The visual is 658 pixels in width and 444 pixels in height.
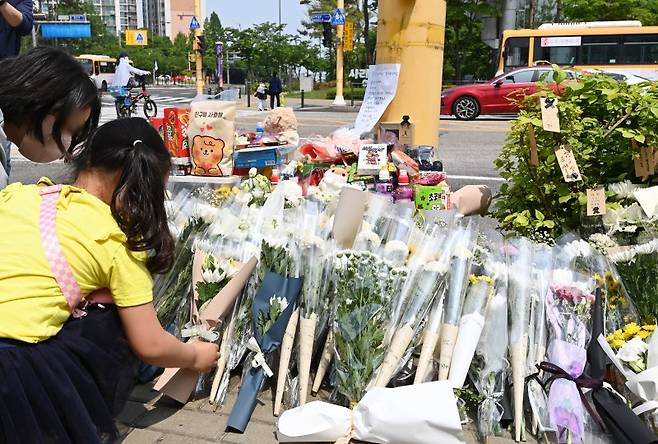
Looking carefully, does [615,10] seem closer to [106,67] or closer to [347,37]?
[347,37]

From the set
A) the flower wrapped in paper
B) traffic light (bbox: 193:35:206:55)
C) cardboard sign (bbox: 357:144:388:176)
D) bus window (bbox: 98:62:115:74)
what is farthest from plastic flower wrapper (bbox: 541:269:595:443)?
bus window (bbox: 98:62:115:74)

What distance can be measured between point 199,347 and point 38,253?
721 millimetres

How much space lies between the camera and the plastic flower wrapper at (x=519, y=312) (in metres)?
2.62

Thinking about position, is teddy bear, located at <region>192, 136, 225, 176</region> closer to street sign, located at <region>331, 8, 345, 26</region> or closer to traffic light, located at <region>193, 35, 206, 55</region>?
traffic light, located at <region>193, 35, 206, 55</region>

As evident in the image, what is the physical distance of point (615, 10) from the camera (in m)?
28.9

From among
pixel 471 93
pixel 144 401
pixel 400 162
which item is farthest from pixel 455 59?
pixel 144 401

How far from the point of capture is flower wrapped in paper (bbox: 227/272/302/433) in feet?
9.14

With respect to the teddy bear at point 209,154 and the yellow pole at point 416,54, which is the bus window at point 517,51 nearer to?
the yellow pole at point 416,54

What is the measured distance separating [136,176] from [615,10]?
31.9 meters

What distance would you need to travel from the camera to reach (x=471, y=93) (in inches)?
733

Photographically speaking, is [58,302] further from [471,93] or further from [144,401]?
[471,93]

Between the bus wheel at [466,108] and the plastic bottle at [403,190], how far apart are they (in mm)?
15001

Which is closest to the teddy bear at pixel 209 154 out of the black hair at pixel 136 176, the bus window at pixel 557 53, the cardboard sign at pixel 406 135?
the cardboard sign at pixel 406 135

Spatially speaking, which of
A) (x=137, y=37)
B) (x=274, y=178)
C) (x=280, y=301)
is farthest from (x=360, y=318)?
(x=137, y=37)
